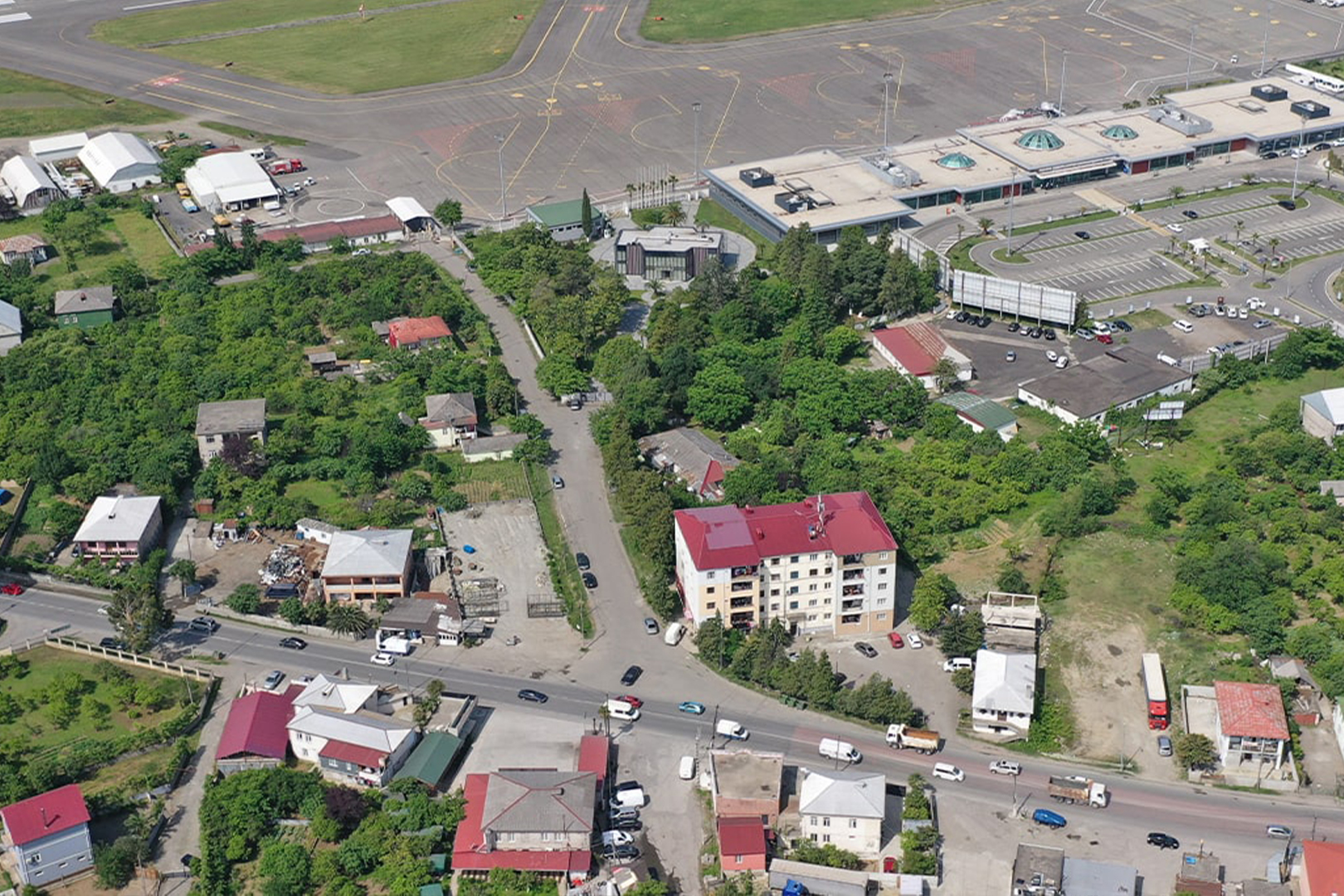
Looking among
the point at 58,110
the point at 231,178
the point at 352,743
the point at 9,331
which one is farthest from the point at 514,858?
the point at 58,110

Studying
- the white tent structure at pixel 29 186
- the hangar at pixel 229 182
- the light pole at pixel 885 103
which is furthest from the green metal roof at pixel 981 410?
the white tent structure at pixel 29 186

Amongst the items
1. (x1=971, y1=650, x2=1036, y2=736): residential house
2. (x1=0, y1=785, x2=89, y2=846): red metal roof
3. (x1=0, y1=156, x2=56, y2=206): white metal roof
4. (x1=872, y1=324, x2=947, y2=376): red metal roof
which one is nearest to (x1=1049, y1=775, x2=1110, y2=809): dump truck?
(x1=971, y1=650, x2=1036, y2=736): residential house

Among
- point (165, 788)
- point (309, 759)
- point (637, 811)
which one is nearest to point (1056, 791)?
point (637, 811)

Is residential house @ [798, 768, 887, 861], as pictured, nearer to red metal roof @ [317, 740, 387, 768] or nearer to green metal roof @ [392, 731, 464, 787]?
green metal roof @ [392, 731, 464, 787]

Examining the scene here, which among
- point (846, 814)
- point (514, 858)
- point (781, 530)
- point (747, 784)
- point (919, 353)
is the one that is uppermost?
point (781, 530)

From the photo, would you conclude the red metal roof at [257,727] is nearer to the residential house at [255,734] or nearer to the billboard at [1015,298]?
the residential house at [255,734]

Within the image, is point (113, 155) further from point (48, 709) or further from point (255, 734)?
point (255, 734)
